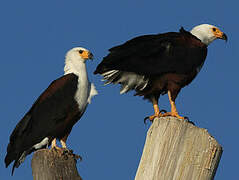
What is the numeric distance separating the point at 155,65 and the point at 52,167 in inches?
86.8

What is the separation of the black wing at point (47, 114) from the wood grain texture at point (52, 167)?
189 centimetres

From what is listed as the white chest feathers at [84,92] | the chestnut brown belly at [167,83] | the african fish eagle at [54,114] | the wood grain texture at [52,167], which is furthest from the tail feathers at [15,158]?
the chestnut brown belly at [167,83]

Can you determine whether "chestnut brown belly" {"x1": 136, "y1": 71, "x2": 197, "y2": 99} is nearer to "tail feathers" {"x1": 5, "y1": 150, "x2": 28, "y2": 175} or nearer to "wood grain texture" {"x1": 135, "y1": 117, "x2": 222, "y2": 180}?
"tail feathers" {"x1": 5, "y1": 150, "x2": 28, "y2": 175}

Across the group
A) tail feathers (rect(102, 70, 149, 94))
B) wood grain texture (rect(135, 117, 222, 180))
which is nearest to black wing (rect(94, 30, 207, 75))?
tail feathers (rect(102, 70, 149, 94))

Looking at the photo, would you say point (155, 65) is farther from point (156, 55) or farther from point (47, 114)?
point (47, 114)

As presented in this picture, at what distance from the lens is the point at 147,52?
5.46 metres

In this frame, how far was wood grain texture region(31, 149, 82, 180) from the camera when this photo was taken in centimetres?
381

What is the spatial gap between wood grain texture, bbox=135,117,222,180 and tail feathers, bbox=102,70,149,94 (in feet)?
8.28

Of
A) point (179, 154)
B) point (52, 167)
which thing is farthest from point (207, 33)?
point (179, 154)

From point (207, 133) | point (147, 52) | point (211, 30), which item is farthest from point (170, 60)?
point (207, 133)

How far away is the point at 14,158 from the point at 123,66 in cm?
194

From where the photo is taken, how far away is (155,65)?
5520 millimetres

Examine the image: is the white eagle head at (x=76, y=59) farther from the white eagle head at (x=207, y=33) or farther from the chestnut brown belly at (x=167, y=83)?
the white eagle head at (x=207, y=33)

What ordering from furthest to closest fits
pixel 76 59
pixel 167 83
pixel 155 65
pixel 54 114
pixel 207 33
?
pixel 76 59
pixel 207 33
pixel 54 114
pixel 167 83
pixel 155 65
